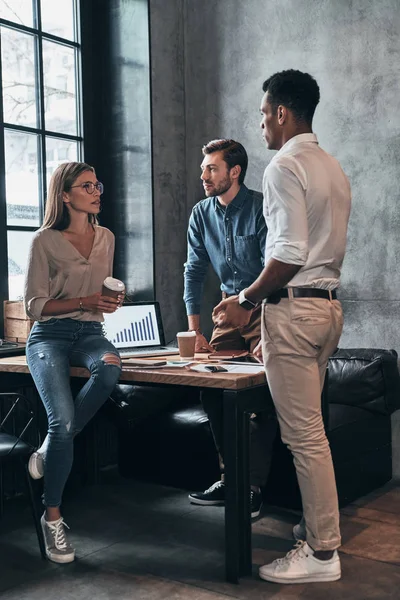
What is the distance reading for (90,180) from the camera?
345cm

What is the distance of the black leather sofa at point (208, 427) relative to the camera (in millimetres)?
3955

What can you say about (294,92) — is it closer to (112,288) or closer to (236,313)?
(236,313)

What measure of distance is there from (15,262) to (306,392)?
2.23 m

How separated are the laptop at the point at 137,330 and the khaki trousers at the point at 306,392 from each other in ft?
3.39

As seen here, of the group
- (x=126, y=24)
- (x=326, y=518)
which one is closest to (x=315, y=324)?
(x=326, y=518)

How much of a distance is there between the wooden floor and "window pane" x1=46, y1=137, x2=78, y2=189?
6.44 feet

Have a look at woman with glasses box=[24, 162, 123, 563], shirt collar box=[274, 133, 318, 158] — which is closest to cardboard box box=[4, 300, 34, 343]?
woman with glasses box=[24, 162, 123, 563]

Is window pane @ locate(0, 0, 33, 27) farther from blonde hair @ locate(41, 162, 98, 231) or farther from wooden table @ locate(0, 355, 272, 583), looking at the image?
wooden table @ locate(0, 355, 272, 583)

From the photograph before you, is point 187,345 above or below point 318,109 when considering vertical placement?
below

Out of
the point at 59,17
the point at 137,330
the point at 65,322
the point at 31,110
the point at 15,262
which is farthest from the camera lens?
the point at 59,17

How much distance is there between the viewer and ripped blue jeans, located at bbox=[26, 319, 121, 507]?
3107 millimetres

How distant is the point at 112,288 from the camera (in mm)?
3150

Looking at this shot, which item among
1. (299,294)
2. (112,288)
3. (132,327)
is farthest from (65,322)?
(299,294)

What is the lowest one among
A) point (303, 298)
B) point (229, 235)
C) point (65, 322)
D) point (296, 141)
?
point (65, 322)
